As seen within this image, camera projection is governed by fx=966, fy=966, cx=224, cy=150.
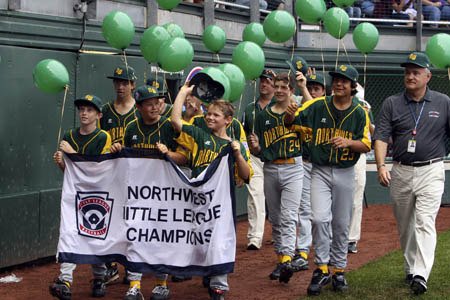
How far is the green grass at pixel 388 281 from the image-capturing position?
926 cm

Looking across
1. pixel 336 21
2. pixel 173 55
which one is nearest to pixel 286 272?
pixel 173 55

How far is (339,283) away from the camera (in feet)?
31.2

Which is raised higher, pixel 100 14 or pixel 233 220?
pixel 100 14

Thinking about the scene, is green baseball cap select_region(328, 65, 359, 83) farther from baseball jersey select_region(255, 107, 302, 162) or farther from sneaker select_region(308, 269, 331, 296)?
sneaker select_region(308, 269, 331, 296)

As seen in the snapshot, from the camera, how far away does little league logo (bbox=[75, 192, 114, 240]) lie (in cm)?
930

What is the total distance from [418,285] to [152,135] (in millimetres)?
2926

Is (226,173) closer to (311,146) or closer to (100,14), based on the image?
(311,146)

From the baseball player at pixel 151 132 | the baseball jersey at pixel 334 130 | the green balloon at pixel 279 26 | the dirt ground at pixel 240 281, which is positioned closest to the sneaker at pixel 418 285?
the dirt ground at pixel 240 281

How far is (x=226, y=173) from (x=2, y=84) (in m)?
3.39

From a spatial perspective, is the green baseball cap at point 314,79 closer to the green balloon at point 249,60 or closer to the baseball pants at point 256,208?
the green balloon at point 249,60

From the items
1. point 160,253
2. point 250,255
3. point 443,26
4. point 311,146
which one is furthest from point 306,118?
point 443,26

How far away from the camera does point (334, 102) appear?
9742 millimetres

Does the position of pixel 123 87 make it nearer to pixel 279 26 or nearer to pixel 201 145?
pixel 201 145

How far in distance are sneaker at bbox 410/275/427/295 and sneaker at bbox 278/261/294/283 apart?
1342 mm
